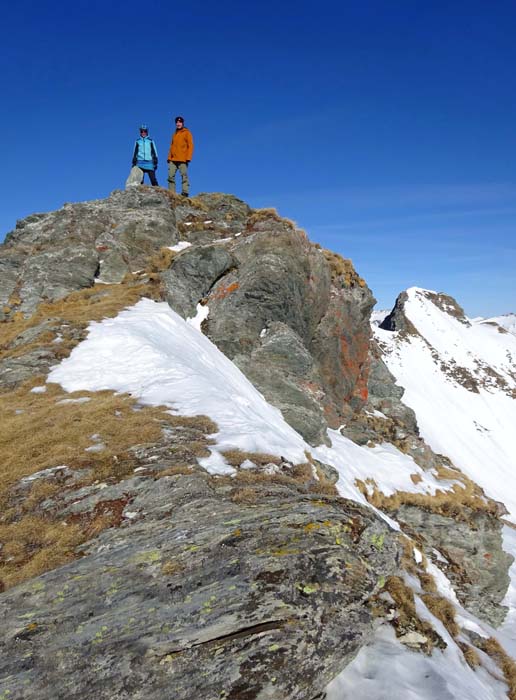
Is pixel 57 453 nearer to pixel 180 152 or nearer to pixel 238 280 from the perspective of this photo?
pixel 238 280

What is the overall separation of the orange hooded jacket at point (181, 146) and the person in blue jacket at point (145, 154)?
4.19 ft

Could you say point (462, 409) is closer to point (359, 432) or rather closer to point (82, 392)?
point (359, 432)

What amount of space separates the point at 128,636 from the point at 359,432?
24.7 meters

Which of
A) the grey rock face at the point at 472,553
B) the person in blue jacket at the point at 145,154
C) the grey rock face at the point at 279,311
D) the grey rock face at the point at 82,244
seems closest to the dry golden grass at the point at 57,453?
the grey rock face at the point at 279,311

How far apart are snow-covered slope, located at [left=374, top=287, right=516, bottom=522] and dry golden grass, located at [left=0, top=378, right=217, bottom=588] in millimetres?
57719

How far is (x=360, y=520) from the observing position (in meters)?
6.72

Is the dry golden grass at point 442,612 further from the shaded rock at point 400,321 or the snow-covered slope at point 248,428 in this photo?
the shaded rock at point 400,321

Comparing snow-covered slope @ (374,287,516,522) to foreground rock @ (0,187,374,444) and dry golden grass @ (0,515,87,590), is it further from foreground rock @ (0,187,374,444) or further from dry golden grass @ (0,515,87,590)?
dry golden grass @ (0,515,87,590)

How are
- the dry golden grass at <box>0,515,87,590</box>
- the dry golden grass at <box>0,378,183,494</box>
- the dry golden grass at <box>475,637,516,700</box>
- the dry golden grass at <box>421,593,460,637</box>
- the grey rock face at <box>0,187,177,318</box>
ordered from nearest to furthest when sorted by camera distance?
Result: 1. the dry golden grass at <box>0,515,87,590</box>
2. the dry golden grass at <box>475,637,516,700</box>
3. the dry golden grass at <box>421,593,460,637</box>
4. the dry golden grass at <box>0,378,183,494</box>
5. the grey rock face at <box>0,187,177,318</box>

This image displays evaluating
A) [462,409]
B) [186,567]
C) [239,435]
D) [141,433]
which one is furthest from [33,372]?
[462,409]

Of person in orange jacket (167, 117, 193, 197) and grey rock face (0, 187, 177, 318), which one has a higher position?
person in orange jacket (167, 117, 193, 197)

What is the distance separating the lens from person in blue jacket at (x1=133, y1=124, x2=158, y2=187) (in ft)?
96.5

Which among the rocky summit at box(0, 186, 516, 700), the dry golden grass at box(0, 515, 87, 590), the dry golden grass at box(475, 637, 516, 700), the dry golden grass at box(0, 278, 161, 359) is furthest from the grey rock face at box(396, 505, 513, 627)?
the dry golden grass at box(0, 515, 87, 590)

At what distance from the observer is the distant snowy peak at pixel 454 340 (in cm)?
8675
